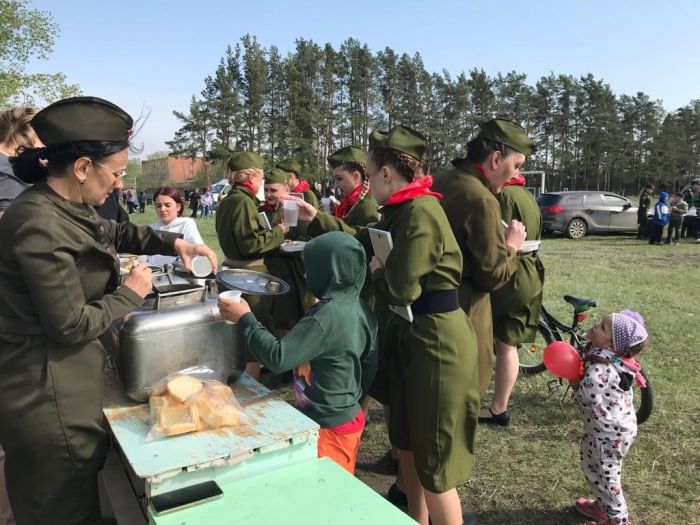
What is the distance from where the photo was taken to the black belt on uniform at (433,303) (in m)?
2.31

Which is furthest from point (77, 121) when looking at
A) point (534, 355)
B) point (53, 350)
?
point (534, 355)

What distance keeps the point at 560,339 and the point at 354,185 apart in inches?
93.8

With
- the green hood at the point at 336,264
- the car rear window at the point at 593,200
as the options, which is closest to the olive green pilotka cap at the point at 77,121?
the green hood at the point at 336,264

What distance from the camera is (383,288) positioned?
2338 millimetres

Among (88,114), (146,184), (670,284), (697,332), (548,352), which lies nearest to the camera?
(88,114)

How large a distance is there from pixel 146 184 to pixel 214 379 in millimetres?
72331

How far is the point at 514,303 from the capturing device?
12.3 ft

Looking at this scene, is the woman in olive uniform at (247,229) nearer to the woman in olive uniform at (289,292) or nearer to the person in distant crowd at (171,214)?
the woman in olive uniform at (289,292)

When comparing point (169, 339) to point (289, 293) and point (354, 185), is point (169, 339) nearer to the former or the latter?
point (289, 293)

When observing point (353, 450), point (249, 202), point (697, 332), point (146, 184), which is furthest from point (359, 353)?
point (146, 184)

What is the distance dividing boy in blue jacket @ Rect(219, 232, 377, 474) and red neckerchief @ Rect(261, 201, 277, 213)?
280cm

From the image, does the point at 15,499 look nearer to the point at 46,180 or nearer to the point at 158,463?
the point at 158,463

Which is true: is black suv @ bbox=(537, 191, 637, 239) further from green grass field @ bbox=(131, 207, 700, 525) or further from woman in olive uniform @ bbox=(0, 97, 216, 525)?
woman in olive uniform @ bbox=(0, 97, 216, 525)

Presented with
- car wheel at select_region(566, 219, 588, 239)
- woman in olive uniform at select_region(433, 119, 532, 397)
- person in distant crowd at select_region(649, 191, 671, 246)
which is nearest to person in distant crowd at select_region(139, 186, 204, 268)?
woman in olive uniform at select_region(433, 119, 532, 397)
